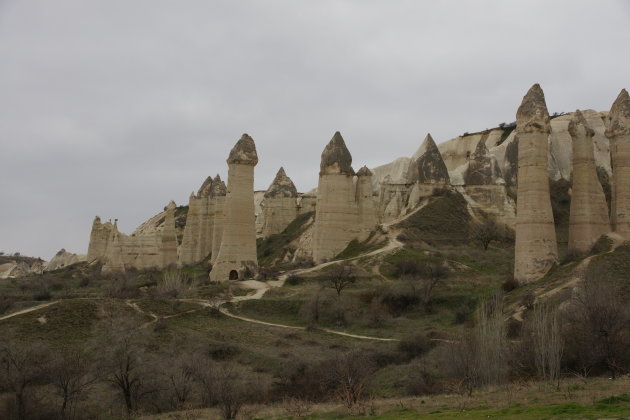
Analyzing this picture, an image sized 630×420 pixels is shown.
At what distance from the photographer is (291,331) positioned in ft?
101

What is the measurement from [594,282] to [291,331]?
531 inches

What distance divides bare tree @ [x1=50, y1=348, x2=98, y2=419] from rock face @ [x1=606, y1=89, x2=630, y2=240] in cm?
2390

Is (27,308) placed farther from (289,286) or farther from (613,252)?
(613,252)

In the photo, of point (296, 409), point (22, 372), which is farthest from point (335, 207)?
point (296, 409)

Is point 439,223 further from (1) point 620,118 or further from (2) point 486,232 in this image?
(1) point 620,118

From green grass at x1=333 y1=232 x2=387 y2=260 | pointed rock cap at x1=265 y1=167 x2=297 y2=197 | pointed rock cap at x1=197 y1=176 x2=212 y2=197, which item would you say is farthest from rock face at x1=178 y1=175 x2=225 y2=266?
green grass at x1=333 y1=232 x2=387 y2=260

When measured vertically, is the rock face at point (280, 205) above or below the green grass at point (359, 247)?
above

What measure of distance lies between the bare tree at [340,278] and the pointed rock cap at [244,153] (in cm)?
903

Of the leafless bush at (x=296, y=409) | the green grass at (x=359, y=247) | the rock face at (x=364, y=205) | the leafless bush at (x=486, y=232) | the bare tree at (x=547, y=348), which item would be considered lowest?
the leafless bush at (x=296, y=409)

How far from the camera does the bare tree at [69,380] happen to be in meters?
18.3

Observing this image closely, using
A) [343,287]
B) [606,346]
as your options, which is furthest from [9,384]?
[343,287]

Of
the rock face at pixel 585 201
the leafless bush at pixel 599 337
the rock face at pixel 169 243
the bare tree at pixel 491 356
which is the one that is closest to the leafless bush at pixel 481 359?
the bare tree at pixel 491 356

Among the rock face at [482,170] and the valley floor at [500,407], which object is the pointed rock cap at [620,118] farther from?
the rock face at [482,170]

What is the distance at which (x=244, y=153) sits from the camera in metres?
44.2
